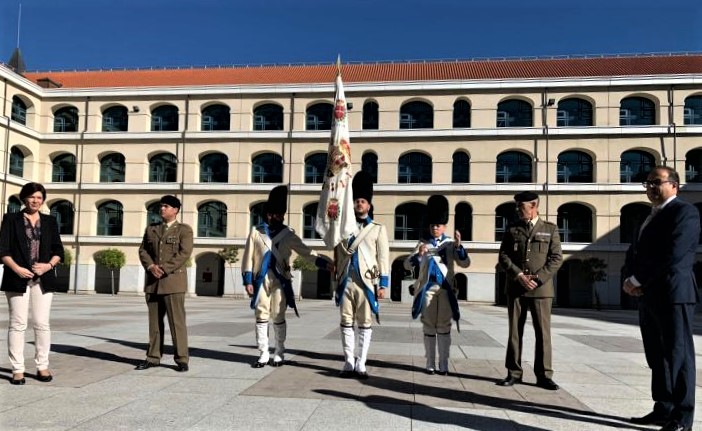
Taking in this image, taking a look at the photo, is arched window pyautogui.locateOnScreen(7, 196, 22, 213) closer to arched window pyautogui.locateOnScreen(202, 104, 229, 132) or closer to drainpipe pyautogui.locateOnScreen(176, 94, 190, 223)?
drainpipe pyautogui.locateOnScreen(176, 94, 190, 223)

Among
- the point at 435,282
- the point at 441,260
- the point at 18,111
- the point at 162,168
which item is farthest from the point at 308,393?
the point at 18,111

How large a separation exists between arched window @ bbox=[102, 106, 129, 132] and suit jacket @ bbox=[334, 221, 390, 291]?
121 feet

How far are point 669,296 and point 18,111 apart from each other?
42.5 m

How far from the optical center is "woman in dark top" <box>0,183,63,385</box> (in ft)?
18.9

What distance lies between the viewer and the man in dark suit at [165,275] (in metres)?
6.89

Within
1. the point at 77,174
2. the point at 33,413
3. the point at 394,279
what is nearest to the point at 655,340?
the point at 33,413

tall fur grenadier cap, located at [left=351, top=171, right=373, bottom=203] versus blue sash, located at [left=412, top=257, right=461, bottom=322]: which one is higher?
tall fur grenadier cap, located at [left=351, top=171, right=373, bottom=203]

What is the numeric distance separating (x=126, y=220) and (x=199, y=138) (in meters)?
7.69

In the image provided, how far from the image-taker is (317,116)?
125ft

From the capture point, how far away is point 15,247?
589 centimetres

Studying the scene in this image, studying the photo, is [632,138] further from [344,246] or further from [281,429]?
[281,429]

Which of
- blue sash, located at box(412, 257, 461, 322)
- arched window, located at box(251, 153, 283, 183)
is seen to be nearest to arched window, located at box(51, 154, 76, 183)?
arched window, located at box(251, 153, 283, 183)

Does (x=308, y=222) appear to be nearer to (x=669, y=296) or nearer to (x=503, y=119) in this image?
(x=503, y=119)

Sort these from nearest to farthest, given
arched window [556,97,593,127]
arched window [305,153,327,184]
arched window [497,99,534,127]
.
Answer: arched window [556,97,593,127], arched window [497,99,534,127], arched window [305,153,327,184]
